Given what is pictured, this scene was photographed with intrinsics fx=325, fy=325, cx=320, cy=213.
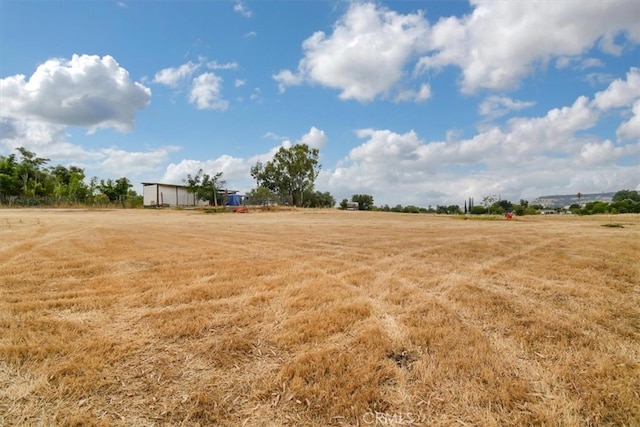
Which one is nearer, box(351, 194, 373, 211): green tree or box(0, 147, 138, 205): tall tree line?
box(0, 147, 138, 205): tall tree line

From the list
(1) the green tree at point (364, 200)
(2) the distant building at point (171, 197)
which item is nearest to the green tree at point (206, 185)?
(2) the distant building at point (171, 197)

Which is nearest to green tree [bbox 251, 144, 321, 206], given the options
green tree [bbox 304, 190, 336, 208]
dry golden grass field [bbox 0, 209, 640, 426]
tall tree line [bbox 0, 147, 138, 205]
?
green tree [bbox 304, 190, 336, 208]

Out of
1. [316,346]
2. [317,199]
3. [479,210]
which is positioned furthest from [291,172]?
[316,346]

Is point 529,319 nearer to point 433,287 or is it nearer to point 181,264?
point 433,287

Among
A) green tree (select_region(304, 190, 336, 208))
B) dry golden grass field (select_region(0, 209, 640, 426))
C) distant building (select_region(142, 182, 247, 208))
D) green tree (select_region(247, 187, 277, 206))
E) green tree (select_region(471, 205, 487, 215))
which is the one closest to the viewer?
dry golden grass field (select_region(0, 209, 640, 426))

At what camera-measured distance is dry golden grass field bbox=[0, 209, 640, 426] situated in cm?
209

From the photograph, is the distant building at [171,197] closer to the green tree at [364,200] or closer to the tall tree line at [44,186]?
the tall tree line at [44,186]

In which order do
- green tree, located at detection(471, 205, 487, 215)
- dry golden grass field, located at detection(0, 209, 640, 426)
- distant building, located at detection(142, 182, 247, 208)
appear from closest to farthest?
dry golden grass field, located at detection(0, 209, 640, 426), green tree, located at detection(471, 205, 487, 215), distant building, located at detection(142, 182, 247, 208)

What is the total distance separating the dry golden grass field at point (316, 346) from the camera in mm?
2092

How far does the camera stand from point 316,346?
113 inches

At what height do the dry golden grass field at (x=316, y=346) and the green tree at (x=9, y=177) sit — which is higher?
the green tree at (x=9, y=177)

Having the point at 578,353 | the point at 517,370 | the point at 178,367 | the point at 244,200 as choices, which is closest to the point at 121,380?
Result: the point at 178,367

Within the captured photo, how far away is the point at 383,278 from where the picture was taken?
16.8ft

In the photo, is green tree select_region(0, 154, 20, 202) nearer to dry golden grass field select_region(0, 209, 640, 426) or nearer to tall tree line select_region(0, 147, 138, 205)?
tall tree line select_region(0, 147, 138, 205)
